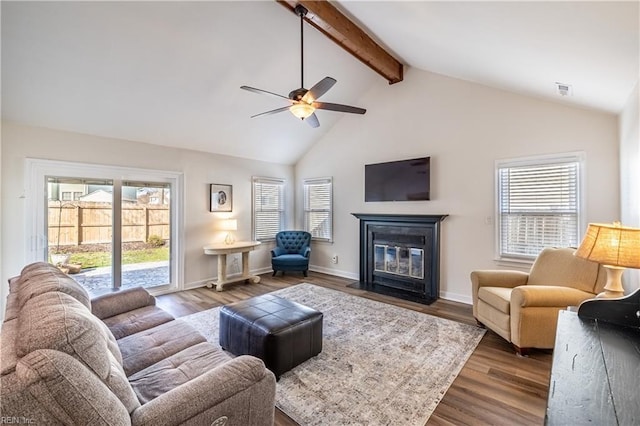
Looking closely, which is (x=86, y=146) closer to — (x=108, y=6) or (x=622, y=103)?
(x=108, y=6)

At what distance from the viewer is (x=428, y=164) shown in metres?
4.55

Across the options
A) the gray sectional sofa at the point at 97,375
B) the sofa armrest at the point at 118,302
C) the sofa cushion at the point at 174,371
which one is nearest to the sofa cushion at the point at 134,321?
the sofa armrest at the point at 118,302

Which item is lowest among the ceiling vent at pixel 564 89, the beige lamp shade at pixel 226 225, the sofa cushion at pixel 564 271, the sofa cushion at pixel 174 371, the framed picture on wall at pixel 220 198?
the sofa cushion at pixel 174 371

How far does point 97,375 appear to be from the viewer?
40.1 inches

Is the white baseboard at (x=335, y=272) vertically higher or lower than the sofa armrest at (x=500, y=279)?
lower

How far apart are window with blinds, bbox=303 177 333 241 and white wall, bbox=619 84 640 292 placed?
167 inches

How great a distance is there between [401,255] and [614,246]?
3.21 metres

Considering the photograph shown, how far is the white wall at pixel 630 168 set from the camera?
236 centimetres

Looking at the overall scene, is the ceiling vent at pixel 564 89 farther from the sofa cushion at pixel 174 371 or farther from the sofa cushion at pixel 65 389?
the sofa cushion at pixel 65 389

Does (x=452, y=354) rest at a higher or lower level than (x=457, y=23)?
lower

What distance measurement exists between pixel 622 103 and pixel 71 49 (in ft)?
18.3

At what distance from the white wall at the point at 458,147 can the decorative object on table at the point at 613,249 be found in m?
1.96

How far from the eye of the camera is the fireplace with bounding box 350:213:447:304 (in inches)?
176

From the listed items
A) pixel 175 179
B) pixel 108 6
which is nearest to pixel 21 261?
pixel 175 179
